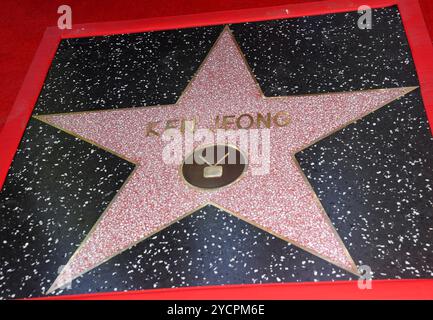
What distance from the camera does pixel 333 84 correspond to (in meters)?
1.30

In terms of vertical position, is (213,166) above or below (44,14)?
below

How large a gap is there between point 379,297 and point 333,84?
0.60 m

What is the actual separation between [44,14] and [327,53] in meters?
1.09

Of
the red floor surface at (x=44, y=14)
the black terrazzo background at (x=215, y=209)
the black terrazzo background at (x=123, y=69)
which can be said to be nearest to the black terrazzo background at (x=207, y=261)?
the black terrazzo background at (x=215, y=209)

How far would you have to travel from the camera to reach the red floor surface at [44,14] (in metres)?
1.64

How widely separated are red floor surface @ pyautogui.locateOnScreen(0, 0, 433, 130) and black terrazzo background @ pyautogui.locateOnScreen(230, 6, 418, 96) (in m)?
0.21

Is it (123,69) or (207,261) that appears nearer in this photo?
(207,261)

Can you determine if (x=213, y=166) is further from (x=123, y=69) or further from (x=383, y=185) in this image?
(x=123, y=69)

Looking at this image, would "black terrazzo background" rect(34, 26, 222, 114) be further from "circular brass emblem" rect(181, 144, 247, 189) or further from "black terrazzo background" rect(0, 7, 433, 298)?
"circular brass emblem" rect(181, 144, 247, 189)

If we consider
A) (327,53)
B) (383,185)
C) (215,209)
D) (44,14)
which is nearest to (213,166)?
(215,209)

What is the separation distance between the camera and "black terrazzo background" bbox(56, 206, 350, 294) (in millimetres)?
964

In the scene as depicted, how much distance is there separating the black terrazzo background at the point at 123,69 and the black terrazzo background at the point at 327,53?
0.17 metres

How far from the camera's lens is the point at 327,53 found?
1398 mm
